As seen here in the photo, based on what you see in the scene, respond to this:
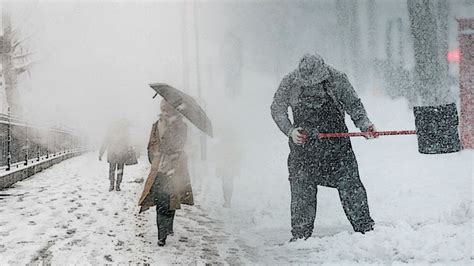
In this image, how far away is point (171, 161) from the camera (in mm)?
5805

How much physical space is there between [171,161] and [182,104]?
0.70m

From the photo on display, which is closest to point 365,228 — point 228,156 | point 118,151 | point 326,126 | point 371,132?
point 371,132

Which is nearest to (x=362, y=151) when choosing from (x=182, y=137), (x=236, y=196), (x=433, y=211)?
(x=236, y=196)

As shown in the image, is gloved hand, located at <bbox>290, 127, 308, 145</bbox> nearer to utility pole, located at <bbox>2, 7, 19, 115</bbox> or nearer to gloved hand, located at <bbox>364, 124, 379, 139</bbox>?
gloved hand, located at <bbox>364, 124, 379, 139</bbox>

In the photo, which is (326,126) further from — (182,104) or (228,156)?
(228,156)

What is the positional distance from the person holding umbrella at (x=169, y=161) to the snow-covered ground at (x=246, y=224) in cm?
43

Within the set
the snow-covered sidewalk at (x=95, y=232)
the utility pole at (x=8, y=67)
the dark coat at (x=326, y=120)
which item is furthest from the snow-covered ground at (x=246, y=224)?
the utility pole at (x=8, y=67)

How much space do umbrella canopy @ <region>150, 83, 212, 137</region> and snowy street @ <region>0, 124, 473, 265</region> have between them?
1376 millimetres

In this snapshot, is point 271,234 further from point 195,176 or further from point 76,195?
point 195,176

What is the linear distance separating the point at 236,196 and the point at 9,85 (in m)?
16.2

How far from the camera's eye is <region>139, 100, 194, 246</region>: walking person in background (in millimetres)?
5758

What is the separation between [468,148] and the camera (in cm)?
1311

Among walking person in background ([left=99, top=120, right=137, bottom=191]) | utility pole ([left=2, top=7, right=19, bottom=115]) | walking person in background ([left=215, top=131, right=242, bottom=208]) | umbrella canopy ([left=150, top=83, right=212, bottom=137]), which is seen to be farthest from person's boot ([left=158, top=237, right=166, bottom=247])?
utility pole ([left=2, top=7, right=19, bottom=115])

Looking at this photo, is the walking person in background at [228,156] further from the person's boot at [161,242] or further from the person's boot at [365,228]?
the person's boot at [365,228]
